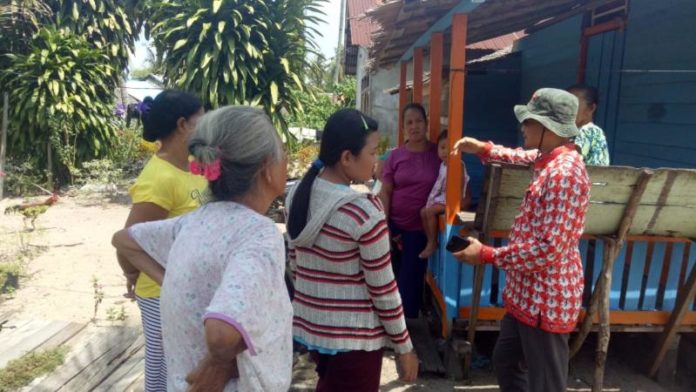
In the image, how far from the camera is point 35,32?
10680mm

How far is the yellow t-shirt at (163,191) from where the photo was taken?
213 cm

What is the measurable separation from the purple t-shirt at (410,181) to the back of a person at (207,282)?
2513mm

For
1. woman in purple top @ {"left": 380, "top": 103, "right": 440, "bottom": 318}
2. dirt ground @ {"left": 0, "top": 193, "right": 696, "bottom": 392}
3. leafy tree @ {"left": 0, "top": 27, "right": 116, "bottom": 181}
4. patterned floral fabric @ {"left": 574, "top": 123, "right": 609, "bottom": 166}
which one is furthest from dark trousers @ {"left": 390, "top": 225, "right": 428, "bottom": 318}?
leafy tree @ {"left": 0, "top": 27, "right": 116, "bottom": 181}

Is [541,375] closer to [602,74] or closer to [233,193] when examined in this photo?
[233,193]

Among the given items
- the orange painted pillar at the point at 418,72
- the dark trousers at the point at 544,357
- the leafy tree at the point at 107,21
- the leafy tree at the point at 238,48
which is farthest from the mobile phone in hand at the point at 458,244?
the leafy tree at the point at 107,21

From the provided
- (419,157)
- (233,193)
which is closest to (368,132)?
(233,193)

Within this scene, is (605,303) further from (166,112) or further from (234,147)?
(166,112)

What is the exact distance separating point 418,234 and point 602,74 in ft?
8.80

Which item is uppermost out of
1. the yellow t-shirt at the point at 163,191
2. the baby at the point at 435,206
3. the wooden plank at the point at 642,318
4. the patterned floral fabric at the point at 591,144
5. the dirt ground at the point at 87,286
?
the patterned floral fabric at the point at 591,144

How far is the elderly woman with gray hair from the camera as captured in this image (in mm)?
1173

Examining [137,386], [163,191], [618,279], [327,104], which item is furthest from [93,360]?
[327,104]

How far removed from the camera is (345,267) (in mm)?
1928

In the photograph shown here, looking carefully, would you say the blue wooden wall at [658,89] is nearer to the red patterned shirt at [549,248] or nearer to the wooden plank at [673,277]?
the wooden plank at [673,277]

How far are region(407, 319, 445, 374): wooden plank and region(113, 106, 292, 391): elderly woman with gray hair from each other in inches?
95.1
